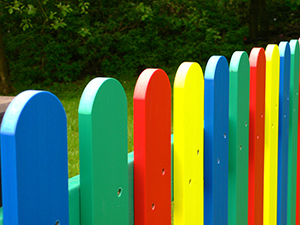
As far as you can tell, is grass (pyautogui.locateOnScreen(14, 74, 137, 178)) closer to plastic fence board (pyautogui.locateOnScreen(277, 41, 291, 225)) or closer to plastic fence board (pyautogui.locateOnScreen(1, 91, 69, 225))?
plastic fence board (pyautogui.locateOnScreen(277, 41, 291, 225))

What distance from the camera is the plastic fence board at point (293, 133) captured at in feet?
6.68

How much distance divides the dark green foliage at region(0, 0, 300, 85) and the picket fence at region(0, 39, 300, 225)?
635cm

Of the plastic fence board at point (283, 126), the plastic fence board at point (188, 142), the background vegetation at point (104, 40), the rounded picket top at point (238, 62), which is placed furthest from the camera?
the background vegetation at point (104, 40)

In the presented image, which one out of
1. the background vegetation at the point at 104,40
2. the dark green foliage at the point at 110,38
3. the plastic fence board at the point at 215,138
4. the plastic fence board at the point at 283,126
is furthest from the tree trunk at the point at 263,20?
the plastic fence board at the point at 215,138

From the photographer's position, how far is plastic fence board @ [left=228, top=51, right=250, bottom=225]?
1384 mm

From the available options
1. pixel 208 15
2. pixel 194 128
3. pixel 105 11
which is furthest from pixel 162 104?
pixel 208 15

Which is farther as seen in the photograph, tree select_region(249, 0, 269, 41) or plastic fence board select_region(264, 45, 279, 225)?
tree select_region(249, 0, 269, 41)

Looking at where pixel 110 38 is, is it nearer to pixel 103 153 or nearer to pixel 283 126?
pixel 283 126

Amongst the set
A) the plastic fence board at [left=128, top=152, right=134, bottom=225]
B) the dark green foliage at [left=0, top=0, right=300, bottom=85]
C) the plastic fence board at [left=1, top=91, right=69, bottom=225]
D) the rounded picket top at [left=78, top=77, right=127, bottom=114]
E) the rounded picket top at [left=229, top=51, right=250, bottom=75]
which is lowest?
the plastic fence board at [left=128, top=152, right=134, bottom=225]

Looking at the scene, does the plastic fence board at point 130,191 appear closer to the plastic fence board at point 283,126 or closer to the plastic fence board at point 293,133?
the plastic fence board at point 283,126

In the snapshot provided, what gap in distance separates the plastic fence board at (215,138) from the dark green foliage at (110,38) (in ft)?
21.8

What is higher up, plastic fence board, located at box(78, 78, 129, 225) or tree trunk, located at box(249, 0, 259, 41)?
tree trunk, located at box(249, 0, 259, 41)

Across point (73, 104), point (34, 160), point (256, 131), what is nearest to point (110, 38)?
point (73, 104)

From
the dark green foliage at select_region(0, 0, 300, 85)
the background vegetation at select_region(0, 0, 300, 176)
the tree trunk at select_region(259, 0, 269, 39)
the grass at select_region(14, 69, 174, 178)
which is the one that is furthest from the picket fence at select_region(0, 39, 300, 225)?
the tree trunk at select_region(259, 0, 269, 39)
